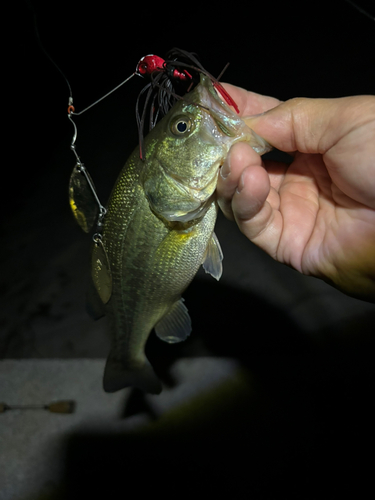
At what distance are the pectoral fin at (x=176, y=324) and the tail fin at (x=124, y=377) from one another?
238mm

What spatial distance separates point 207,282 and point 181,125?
1420 millimetres

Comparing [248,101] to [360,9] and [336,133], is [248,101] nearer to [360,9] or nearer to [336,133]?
[336,133]

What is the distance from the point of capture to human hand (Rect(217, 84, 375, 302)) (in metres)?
0.79

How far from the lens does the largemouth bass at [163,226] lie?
0.80 m

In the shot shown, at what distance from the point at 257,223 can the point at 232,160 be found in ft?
1.02

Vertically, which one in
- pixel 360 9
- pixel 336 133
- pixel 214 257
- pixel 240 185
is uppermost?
pixel 360 9

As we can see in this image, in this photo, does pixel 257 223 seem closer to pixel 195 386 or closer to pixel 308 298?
pixel 308 298

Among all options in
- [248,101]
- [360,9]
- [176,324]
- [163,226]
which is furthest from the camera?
[360,9]

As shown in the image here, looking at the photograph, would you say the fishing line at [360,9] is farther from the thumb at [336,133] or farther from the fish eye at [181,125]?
the fish eye at [181,125]

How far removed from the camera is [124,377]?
1.34 m

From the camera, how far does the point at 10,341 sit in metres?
2.08

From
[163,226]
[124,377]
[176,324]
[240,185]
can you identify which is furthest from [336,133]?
[124,377]

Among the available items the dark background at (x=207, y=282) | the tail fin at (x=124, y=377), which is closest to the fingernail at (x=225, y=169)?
the tail fin at (x=124, y=377)

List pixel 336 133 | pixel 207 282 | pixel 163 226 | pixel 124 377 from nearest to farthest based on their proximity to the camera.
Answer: pixel 336 133 < pixel 163 226 < pixel 124 377 < pixel 207 282
